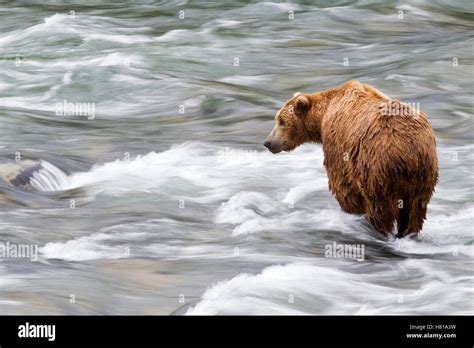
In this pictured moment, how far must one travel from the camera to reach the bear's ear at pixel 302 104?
10289mm

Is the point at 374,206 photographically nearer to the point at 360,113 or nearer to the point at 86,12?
the point at 360,113

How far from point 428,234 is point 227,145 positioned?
422 cm

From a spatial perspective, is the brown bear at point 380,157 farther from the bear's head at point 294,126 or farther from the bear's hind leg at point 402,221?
the bear's head at point 294,126

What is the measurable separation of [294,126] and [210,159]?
2.21 metres

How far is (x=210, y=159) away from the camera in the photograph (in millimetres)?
12562

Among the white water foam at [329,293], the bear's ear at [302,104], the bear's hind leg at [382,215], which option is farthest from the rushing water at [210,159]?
the bear's ear at [302,104]

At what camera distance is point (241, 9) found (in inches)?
850

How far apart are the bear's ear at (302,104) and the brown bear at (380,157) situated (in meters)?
0.35

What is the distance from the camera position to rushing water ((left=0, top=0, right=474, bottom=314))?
831 centimetres
